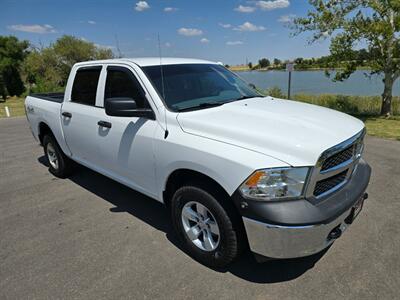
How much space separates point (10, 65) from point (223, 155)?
123 feet

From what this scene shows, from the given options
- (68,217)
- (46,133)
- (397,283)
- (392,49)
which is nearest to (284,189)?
(397,283)

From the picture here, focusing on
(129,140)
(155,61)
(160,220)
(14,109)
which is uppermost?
(155,61)

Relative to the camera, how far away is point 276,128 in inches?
96.9

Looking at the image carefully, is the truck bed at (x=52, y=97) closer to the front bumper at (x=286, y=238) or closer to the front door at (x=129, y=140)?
the front door at (x=129, y=140)

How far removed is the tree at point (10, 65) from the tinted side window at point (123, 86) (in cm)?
3296

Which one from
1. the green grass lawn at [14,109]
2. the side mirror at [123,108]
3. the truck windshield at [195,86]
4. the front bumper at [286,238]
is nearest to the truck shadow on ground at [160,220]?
the front bumper at [286,238]

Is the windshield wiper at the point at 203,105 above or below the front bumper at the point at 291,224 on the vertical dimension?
above

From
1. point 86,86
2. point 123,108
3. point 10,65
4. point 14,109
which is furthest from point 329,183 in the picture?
point 10,65

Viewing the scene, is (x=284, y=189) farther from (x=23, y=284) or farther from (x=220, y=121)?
(x=23, y=284)

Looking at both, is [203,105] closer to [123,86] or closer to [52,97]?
[123,86]

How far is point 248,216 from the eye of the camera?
2.25 m

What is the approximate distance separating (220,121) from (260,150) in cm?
53

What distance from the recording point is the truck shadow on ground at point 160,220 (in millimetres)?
2676

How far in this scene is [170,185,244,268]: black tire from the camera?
247 cm
